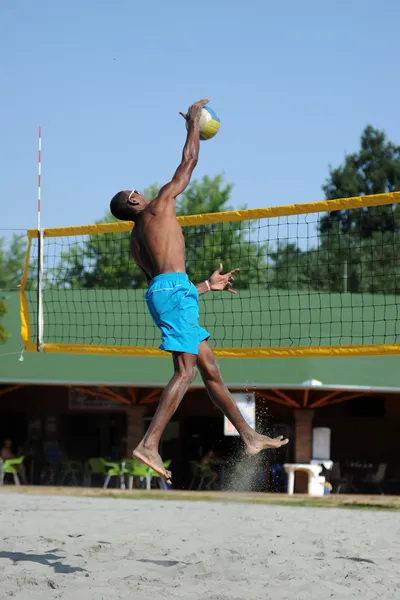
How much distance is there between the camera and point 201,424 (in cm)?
2261

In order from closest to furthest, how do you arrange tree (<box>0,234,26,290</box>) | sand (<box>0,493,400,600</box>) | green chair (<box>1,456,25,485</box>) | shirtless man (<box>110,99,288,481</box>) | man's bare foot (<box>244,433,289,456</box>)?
shirtless man (<box>110,99,288,481</box>) → sand (<box>0,493,400,600</box>) → man's bare foot (<box>244,433,289,456</box>) → green chair (<box>1,456,25,485</box>) → tree (<box>0,234,26,290</box>)

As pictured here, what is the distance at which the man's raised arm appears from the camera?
5.71 metres

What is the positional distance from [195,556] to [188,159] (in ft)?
9.67

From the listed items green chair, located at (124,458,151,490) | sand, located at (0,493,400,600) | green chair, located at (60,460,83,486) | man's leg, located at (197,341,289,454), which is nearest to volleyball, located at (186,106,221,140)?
man's leg, located at (197,341,289,454)

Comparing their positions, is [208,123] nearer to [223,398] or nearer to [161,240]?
[161,240]

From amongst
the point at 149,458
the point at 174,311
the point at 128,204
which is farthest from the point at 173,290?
the point at 149,458

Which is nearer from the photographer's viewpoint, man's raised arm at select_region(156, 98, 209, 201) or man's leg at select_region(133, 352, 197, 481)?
man's leg at select_region(133, 352, 197, 481)

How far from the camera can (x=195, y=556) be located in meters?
7.17

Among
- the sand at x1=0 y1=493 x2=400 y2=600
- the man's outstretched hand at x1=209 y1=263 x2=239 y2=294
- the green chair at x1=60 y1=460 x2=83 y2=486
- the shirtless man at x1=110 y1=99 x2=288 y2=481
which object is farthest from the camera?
the green chair at x1=60 y1=460 x2=83 y2=486

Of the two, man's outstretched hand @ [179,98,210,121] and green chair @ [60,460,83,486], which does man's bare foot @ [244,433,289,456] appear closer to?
man's outstretched hand @ [179,98,210,121]

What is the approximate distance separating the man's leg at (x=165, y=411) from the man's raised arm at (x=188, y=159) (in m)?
0.90

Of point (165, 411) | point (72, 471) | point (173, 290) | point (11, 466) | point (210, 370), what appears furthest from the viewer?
point (72, 471)

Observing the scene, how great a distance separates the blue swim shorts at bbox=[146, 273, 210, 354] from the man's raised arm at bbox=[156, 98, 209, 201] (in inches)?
18.2

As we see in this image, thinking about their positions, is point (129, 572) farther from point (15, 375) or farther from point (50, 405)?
point (50, 405)
